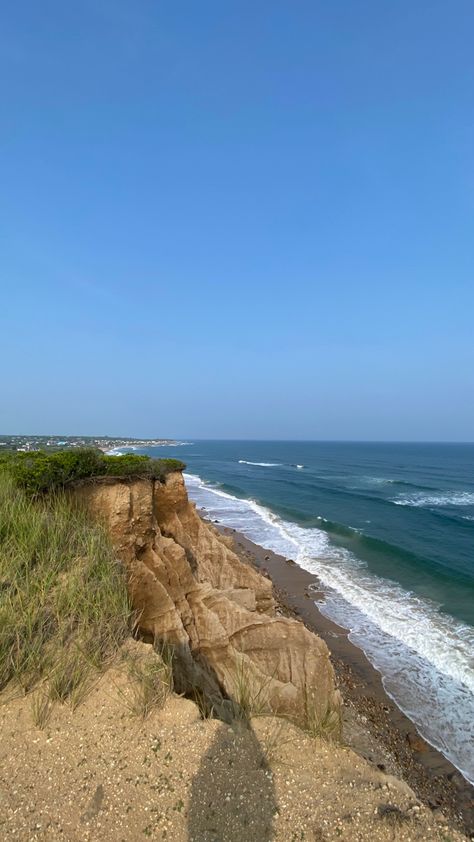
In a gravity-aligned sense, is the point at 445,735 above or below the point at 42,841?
below

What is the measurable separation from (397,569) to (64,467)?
21317 mm

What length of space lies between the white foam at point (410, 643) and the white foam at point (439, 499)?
19421mm

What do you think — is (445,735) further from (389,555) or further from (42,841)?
(389,555)

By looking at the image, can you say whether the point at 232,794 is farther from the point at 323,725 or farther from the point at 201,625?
the point at 201,625

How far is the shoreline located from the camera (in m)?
9.69

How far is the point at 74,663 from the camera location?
541 centimetres

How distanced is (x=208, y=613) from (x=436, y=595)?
15.5m

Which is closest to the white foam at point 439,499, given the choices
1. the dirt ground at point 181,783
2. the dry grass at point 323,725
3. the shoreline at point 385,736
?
the shoreline at point 385,736

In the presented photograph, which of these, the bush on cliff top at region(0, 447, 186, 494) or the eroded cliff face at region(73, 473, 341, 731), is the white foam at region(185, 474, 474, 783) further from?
the bush on cliff top at region(0, 447, 186, 494)

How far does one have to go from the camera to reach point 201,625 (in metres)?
10.2

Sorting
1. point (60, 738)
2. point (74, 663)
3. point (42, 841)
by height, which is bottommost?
point (42, 841)

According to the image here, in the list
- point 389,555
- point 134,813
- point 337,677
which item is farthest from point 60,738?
point 389,555

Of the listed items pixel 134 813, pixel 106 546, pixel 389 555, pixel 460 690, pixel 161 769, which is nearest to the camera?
pixel 134 813

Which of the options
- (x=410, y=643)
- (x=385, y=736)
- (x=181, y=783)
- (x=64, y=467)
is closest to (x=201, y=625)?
(x=64, y=467)
